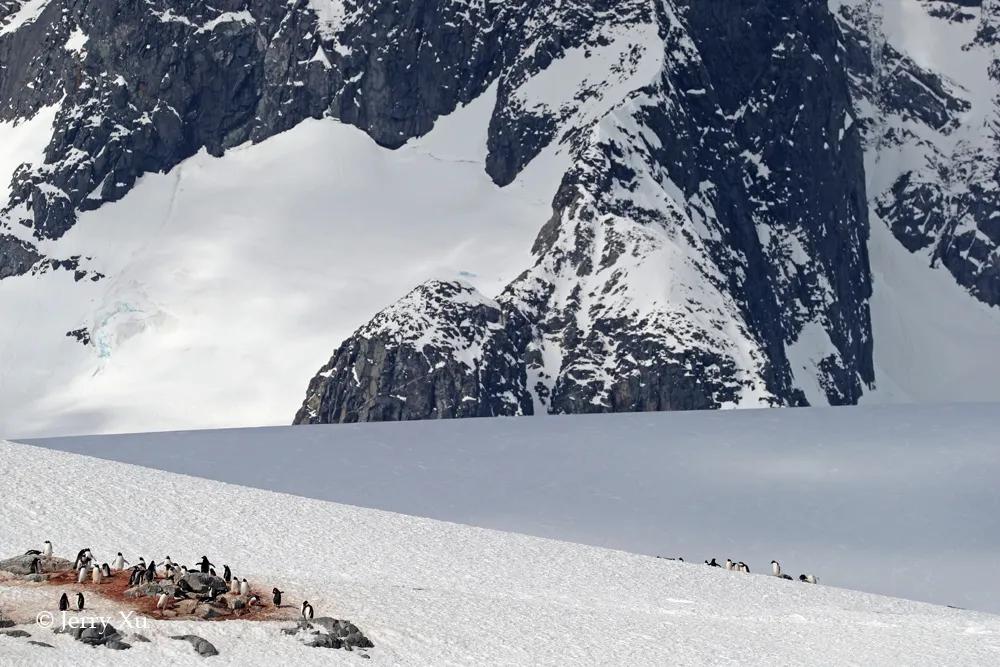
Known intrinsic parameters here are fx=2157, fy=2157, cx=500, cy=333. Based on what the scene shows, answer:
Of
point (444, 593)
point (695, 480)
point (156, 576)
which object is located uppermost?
point (695, 480)

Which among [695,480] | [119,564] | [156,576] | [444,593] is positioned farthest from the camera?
[695,480]

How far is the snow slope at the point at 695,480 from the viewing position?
3164 inches

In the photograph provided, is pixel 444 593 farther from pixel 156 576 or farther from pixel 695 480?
pixel 695 480

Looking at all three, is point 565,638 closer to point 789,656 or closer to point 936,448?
point 789,656

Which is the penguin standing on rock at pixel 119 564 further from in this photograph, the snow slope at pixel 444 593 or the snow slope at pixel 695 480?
the snow slope at pixel 695 480

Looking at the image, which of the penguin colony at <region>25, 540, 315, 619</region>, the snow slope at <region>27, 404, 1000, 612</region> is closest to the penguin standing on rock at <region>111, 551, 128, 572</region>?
the penguin colony at <region>25, 540, 315, 619</region>

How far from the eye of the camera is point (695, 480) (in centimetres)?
9394

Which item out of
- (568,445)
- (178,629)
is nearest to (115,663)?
A: (178,629)

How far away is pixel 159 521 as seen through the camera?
65.3 metres

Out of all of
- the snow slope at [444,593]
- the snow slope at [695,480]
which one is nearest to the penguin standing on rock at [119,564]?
the snow slope at [444,593]

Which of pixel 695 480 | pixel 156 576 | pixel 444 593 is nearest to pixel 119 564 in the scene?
pixel 156 576

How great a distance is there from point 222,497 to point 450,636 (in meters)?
23.4

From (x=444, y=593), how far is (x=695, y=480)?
39.4m

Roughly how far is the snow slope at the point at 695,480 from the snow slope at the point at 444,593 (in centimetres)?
1277
